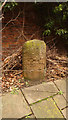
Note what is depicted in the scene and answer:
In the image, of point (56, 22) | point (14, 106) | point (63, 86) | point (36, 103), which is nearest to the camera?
point (14, 106)

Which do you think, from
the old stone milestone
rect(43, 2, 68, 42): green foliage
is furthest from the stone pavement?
rect(43, 2, 68, 42): green foliage

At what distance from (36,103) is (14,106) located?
393 millimetres

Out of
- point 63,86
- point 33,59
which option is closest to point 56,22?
point 33,59

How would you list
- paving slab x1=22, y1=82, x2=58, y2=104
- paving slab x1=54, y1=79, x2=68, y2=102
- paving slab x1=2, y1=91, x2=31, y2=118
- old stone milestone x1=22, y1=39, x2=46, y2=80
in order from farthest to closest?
old stone milestone x1=22, y1=39, x2=46, y2=80 → paving slab x1=54, y1=79, x2=68, y2=102 → paving slab x1=22, y1=82, x2=58, y2=104 → paving slab x1=2, y1=91, x2=31, y2=118

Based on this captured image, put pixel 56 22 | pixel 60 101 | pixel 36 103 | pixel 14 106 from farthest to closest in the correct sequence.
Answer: pixel 56 22
pixel 60 101
pixel 36 103
pixel 14 106

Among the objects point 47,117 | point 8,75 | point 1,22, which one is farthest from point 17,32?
point 47,117

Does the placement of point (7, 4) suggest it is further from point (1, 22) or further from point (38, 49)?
point (38, 49)

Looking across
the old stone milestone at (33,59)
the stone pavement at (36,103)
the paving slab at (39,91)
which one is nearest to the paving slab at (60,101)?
the stone pavement at (36,103)

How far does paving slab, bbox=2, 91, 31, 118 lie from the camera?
3.81 ft

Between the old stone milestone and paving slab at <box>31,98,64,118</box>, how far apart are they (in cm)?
61

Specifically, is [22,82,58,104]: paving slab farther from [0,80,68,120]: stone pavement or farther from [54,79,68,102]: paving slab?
[54,79,68,102]: paving slab

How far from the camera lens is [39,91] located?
60.7 inches

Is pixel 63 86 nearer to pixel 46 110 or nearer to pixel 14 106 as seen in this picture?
pixel 46 110

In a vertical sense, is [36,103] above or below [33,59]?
below
